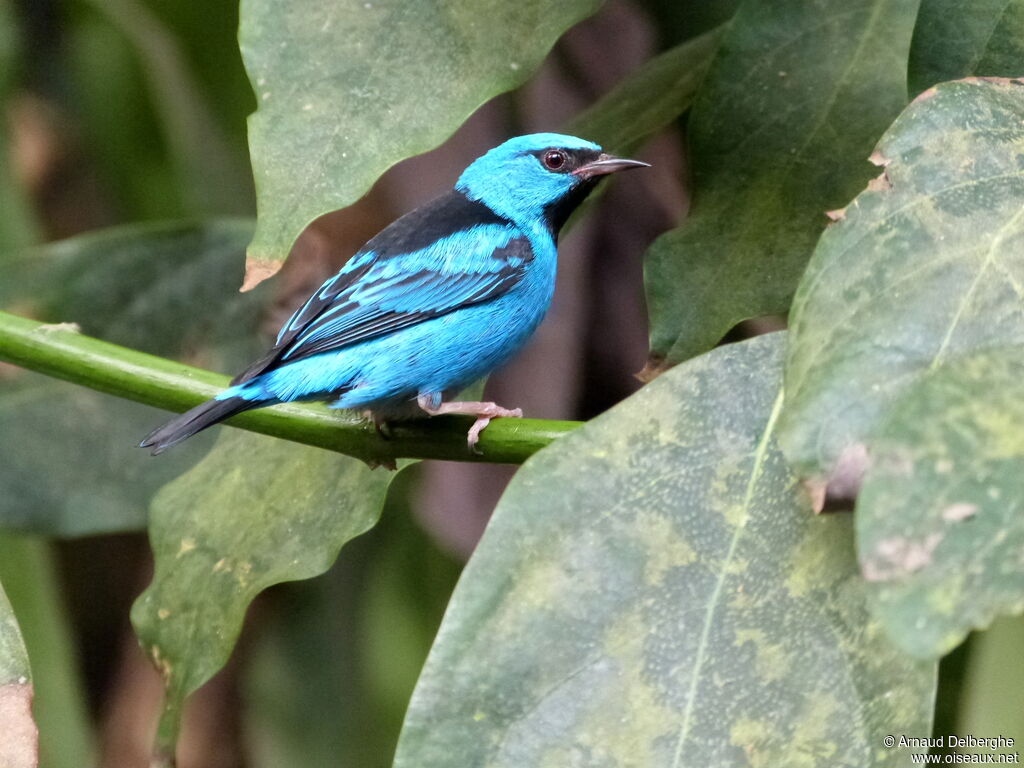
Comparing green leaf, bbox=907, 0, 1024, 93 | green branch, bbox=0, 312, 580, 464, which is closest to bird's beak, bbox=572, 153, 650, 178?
green leaf, bbox=907, 0, 1024, 93

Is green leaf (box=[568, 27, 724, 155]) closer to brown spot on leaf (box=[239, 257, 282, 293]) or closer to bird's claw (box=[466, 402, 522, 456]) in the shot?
bird's claw (box=[466, 402, 522, 456])

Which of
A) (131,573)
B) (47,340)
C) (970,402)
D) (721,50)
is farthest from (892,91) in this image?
(131,573)

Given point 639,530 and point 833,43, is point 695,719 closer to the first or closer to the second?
point 639,530

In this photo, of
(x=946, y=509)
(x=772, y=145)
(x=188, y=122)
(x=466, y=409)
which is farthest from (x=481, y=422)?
(x=188, y=122)

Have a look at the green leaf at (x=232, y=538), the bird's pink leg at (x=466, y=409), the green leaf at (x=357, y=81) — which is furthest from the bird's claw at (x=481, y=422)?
the green leaf at (x=357, y=81)

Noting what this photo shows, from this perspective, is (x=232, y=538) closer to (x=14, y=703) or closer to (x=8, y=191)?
(x=14, y=703)
